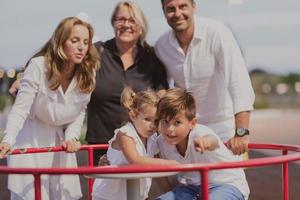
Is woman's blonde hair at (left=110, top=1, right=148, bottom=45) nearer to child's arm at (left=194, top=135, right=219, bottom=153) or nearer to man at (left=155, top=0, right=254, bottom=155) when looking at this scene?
man at (left=155, top=0, right=254, bottom=155)

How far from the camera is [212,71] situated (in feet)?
13.0

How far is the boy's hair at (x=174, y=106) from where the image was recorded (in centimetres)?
324

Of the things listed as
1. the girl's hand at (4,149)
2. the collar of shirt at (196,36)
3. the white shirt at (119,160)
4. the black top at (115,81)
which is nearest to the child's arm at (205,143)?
the white shirt at (119,160)

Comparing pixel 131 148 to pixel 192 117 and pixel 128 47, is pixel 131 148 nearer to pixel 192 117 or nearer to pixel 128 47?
pixel 192 117

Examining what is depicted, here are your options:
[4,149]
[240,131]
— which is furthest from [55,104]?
[240,131]

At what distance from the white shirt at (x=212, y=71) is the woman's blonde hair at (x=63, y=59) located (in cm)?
47

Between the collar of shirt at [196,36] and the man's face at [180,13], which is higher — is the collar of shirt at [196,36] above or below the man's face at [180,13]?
below

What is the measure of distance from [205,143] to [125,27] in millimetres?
1279

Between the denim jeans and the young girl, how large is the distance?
22 cm

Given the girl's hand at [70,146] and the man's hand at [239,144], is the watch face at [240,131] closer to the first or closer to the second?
the man's hand at [239,144]

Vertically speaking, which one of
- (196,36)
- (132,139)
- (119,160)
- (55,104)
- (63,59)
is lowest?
(119,160)

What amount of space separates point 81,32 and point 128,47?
533 millimetres

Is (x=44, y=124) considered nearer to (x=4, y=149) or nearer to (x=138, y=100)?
(x=4, y=149)

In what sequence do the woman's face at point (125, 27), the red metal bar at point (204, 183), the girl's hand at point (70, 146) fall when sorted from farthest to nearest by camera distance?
1. the woman's face at point (125, 27)
2. the girl's hand at point (70, 146)
3. the red metal bar at point (204, 183)
